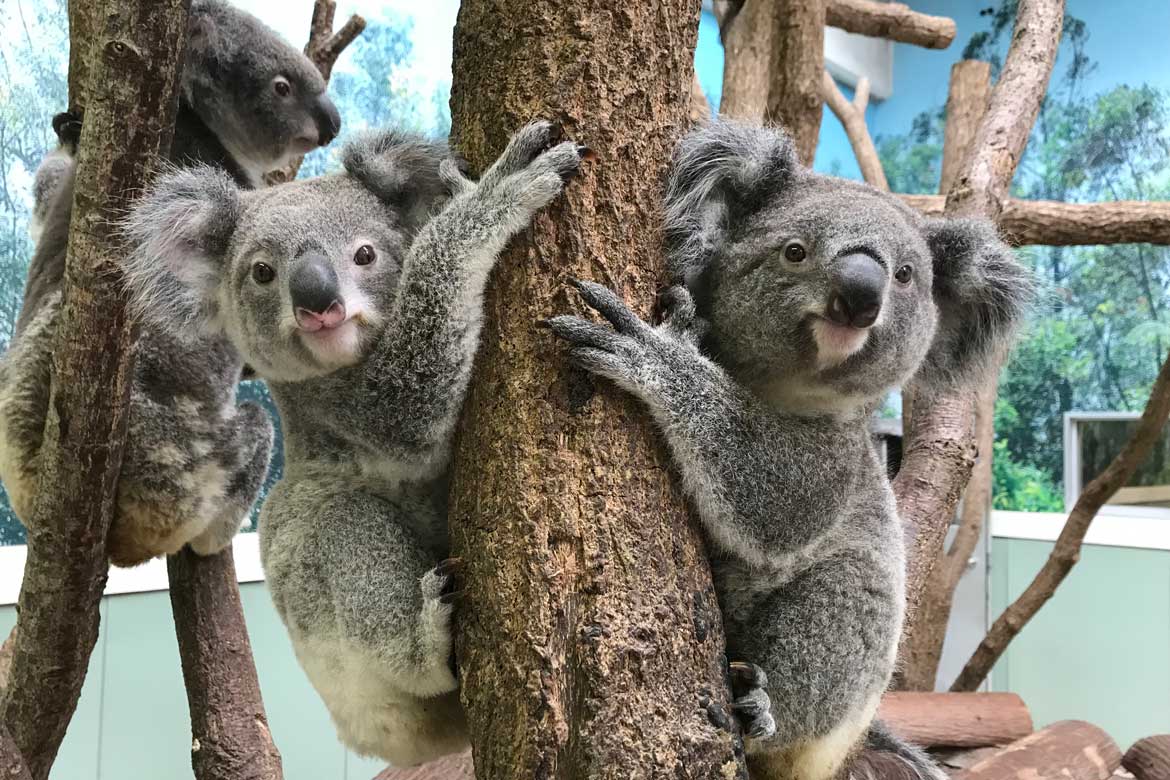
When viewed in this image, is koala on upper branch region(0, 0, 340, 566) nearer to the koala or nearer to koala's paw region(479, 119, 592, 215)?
the koala

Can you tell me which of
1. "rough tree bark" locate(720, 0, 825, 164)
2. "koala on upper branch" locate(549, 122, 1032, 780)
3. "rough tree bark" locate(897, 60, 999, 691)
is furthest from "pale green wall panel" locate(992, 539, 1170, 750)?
"koala on upper branch" locate(549, 122, 1032, 780)

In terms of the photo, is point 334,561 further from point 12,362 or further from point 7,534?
point 7,534

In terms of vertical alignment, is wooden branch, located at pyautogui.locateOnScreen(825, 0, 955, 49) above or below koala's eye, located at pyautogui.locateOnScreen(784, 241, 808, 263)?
above

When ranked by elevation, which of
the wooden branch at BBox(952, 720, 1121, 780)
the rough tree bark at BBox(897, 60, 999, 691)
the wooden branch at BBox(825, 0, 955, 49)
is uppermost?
the wooden branch at BBox(825, 0, 955, 49)

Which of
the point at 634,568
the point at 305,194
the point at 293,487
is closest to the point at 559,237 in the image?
the point at 634,568

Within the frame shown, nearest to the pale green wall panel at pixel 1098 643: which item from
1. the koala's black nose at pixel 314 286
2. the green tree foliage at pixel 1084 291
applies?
the green tree foliage at pixel 1084 291

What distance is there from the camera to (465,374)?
1527 millimetres

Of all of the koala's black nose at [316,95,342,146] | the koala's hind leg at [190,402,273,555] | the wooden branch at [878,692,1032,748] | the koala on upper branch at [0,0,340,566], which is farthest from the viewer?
the wooden branch at [878,692,1032,748]

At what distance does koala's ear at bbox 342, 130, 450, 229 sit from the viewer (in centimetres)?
185

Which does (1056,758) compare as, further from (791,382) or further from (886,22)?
(886,22)

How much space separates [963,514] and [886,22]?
2935 mm

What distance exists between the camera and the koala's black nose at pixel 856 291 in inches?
61.9

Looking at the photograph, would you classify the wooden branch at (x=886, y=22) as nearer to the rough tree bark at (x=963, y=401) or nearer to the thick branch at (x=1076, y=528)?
the rough tree bark at (x=963, y=401)

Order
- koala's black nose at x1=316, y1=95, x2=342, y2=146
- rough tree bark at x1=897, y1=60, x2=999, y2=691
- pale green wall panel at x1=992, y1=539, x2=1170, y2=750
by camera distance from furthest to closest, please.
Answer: pale green wall panel at x1=992, y1=539, x2=1170, y2=750
rough tree bark at x1=897, y1=60, x2=999, y2=691
koala's black nose at x1=316, y1=95, x2=342, y2=146
